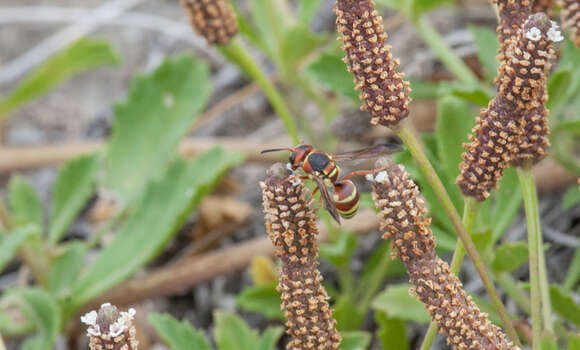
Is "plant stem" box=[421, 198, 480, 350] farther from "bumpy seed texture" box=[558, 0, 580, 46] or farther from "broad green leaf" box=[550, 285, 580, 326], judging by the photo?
"bumpy seed texture" box=[558, 0, 580, 46]

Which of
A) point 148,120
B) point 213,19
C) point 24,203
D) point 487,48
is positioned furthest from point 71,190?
point 487,48

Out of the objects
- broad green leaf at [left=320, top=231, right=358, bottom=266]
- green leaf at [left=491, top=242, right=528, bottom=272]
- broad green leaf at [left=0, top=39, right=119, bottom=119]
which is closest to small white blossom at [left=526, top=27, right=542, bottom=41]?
green leaf at [left=491, top=242, right=528, bottom=272]

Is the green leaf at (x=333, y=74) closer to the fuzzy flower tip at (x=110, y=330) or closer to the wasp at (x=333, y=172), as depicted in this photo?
the wasp at (x=333, y=172)

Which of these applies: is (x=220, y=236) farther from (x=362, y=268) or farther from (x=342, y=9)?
(x=342, y=9)

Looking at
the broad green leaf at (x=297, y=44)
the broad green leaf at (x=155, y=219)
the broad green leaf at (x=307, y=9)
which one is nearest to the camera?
the broad green leaf at (x=155, y=219)

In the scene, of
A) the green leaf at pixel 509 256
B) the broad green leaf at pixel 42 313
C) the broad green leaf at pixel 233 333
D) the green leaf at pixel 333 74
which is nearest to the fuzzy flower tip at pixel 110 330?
the broad green leaf at pixel 233 333

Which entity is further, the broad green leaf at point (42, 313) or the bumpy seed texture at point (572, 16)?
the broad green leaf at point (42, 313)
